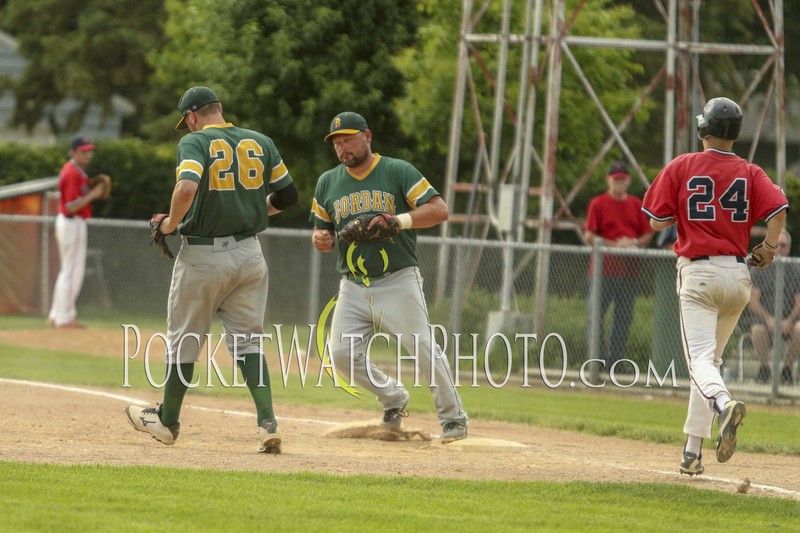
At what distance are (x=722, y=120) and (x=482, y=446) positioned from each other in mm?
2693

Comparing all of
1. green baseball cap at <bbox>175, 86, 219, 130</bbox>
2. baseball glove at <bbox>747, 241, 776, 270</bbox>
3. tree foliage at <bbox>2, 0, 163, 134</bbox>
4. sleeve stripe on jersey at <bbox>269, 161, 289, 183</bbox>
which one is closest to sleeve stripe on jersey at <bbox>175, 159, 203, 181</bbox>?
green baseball cap at <bbox>175, 86, 219, 130</bbox>

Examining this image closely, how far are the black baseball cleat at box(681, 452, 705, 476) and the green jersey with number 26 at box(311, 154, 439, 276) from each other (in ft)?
7.43

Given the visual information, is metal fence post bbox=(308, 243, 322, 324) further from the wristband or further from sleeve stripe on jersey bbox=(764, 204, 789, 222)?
sleeve stripe on jersey bbox=(764, 204, 789, 222)

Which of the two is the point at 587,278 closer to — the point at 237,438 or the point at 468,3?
the point at 468,3

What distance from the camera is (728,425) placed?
7.34m

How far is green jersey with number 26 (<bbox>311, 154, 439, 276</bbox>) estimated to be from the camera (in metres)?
8.91

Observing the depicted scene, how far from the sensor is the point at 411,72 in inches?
801

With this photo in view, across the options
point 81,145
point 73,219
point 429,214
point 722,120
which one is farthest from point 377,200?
point 73,219

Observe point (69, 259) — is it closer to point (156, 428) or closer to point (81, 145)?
point (81, 145)

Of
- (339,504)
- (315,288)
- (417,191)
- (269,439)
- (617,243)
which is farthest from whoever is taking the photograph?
(315,288)

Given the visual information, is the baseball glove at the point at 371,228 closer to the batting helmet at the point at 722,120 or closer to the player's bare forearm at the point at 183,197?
the player's bare forearm at the point at 183,197

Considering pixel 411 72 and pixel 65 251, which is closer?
pixel 65 251

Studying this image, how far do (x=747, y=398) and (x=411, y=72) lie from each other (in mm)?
8797

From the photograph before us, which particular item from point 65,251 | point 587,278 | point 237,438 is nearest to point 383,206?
point 237,438
